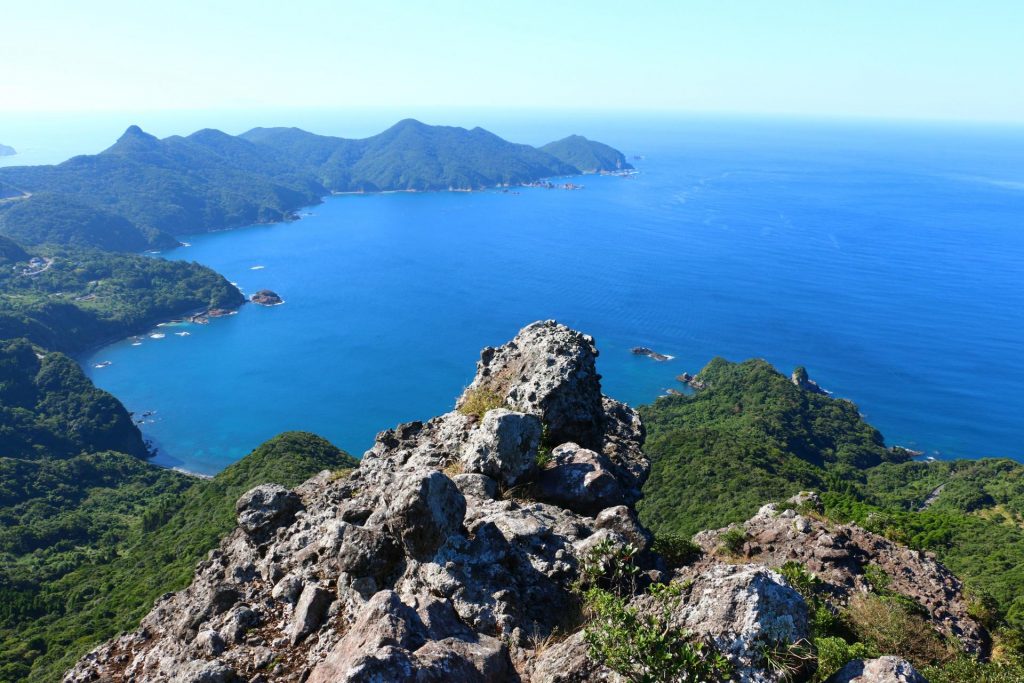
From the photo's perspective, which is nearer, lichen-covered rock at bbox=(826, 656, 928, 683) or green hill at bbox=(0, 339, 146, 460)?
lichen-covered rock at bbox=(826, 656, 928, 683)

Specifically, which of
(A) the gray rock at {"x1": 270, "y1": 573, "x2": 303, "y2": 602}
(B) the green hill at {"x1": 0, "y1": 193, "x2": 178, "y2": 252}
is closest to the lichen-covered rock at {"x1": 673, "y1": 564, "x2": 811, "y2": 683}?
(A) the gray rock at {"x1": 270, "y1": 573, "x2": 303, "y2": 602}

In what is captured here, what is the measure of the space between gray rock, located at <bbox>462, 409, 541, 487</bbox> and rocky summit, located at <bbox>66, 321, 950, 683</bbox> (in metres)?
0.03

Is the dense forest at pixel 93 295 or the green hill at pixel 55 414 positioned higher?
the dense forest at pixel 93 295

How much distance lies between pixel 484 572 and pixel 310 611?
3.03 metres

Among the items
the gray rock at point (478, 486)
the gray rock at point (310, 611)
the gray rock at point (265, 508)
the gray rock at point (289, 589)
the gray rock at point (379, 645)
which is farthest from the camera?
the gray rock at point (265, 508)

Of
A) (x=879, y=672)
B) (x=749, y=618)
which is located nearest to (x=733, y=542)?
(x=879, y=672)

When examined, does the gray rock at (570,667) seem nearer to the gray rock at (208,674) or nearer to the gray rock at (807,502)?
the gray rock at (208,674)

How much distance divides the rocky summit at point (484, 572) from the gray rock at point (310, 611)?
31 millimetres

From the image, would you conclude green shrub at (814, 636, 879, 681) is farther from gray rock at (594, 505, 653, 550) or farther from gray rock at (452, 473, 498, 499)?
gray rock at (452, 473, 498, 499)

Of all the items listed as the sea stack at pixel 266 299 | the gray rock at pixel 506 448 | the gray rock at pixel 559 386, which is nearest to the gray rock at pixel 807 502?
the gray rock at pixel 559 386

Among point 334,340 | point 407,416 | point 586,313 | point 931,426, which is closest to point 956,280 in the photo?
point 931,426

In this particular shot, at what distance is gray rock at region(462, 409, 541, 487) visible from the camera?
12.7m

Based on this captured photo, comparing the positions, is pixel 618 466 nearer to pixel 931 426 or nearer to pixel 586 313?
→ pixel 931 426

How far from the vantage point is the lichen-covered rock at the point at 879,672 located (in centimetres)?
652
